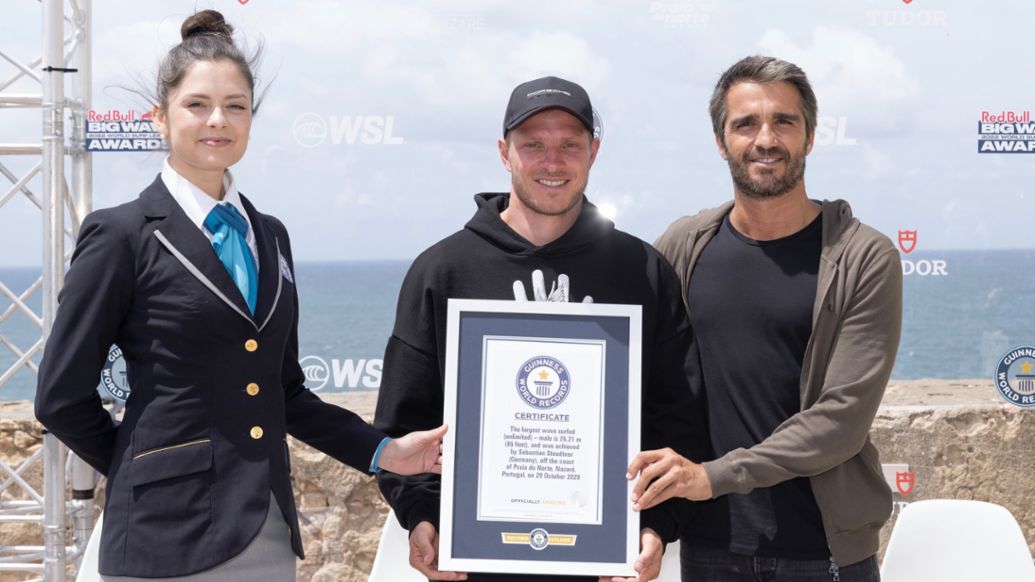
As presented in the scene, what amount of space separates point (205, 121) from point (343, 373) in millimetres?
2929

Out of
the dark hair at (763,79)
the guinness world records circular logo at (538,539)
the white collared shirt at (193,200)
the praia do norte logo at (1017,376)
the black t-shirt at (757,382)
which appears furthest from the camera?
the praia do norte logo at (1017,376)

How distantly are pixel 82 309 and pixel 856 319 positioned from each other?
1.60m

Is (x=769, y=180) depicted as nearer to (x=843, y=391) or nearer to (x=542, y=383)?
(x=843, y=391)

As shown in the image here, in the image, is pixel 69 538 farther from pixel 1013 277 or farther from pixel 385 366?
pixel 1013 277

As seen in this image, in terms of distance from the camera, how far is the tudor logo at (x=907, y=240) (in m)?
4.66

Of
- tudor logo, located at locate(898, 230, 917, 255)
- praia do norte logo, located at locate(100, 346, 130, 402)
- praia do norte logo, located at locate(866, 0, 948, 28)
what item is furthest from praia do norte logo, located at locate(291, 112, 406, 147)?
tudor logo, located at locate(898, 230, 917, 255)

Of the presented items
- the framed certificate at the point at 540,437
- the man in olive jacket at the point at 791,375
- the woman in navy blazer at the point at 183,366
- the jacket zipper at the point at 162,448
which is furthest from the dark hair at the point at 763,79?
the jacket zipper at the point at 162,448

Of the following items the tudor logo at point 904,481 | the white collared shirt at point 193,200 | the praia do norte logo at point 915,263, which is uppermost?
the praia do norte logo at point 915,263

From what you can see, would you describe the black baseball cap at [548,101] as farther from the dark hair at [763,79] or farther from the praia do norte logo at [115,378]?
the praia do norte logo at [115,378]

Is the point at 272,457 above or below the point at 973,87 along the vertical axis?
below

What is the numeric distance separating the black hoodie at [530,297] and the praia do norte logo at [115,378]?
2404mm

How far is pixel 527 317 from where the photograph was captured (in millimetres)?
2000

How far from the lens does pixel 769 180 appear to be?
2250mm

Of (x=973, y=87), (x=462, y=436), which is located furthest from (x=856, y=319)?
(x=973, y=87)
